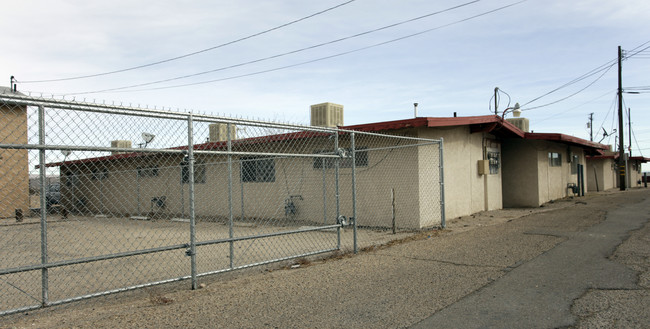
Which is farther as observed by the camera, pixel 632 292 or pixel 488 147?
pixel 488 147

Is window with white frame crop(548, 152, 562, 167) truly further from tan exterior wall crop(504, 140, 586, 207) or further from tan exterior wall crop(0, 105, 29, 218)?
tan exterior wall crop(0, 105, 29, 218)

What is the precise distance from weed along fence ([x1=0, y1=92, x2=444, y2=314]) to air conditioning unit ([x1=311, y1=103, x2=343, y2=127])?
0.43 meters

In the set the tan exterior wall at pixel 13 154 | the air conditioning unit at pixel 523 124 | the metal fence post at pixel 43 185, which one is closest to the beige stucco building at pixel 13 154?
the tan exterior wall at pixel 13 154

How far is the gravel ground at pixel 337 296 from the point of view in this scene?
12.8ft

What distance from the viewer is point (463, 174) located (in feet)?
42.1

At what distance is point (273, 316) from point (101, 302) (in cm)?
200

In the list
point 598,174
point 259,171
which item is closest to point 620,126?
point 598,174

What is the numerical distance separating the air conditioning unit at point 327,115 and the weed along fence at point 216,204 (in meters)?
0.43

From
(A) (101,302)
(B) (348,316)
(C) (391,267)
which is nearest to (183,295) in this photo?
(A) (101,302)

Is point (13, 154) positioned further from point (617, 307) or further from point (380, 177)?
point (380, 177)

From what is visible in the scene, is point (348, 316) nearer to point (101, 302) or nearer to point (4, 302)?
point (101, 302)

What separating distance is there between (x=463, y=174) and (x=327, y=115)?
4520mm

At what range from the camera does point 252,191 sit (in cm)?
1416

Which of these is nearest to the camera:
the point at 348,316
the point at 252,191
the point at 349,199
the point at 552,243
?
the point at 348,316
